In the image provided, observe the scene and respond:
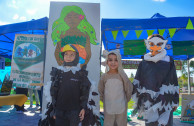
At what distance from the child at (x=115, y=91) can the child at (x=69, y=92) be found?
32 cm

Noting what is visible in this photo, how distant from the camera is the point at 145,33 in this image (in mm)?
5121

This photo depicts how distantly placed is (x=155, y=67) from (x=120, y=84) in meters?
0.52

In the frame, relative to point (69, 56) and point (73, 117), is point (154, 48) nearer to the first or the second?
point (69, 56)

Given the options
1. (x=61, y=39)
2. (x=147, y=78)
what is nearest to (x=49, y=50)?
(x=61, y=39)

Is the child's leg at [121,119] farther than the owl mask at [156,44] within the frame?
No

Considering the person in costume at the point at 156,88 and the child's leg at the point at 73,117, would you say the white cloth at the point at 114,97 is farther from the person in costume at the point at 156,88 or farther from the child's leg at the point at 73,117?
the child's leg at the point at 73,117

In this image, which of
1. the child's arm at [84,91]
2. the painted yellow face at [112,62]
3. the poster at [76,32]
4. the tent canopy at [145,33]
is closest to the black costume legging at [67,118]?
the child's arm at [84,91]

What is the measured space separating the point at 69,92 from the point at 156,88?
1.11 m

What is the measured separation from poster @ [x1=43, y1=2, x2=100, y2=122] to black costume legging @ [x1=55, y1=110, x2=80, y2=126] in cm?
113

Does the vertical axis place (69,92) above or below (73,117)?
above

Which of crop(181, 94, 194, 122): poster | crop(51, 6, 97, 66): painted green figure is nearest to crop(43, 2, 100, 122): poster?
crop(51, 6, 97, 66): painted green figure

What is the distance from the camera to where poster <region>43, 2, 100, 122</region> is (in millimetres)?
2887

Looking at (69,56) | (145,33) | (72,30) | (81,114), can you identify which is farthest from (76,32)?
(145,33)

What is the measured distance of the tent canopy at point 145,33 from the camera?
3.18 metres
